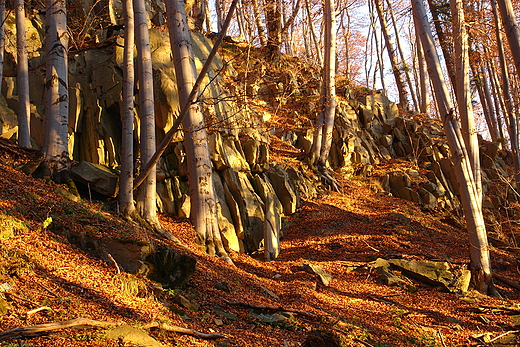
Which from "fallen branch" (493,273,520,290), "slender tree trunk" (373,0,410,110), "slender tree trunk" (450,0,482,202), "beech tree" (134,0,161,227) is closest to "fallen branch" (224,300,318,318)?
"beech tree" (134,0,161,227)

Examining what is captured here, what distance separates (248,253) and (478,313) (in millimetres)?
5216

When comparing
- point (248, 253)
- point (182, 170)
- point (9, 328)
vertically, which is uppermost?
point (182, 170)

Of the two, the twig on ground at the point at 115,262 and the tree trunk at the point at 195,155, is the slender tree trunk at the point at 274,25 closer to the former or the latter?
the tree trunk at the point at 195,155

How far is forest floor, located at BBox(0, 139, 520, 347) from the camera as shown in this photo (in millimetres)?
3879

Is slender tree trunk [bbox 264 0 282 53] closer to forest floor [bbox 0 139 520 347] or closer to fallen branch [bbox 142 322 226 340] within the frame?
forest floor [bbox 0 139 520 347]

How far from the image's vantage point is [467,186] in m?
8.30

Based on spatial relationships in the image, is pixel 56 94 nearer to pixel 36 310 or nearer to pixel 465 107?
pixel 36 310

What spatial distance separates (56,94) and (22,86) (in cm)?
337

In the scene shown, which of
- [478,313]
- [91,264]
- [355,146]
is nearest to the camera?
[91,264]

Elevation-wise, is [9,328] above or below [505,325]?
above

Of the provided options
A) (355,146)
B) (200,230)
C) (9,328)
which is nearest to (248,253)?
(200,230)

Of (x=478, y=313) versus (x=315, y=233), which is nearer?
(x=478, y=313)

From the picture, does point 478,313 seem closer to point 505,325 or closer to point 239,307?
point 505,325

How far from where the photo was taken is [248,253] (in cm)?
1023
